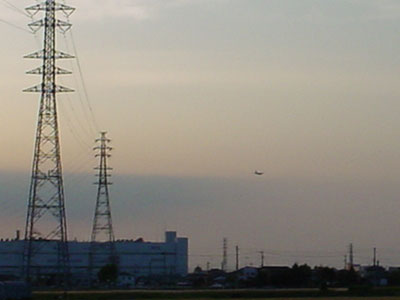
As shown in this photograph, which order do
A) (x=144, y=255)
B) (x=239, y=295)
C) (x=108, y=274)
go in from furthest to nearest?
(x=144, y=255), (x=108, y=274), (x=239, y=295)

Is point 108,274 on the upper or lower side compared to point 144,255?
lower

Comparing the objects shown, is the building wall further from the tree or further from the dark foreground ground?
the dark foreground ground

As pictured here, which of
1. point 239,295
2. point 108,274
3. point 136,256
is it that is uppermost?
point 136,256

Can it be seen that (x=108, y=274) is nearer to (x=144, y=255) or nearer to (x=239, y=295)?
(x=239, y=295)

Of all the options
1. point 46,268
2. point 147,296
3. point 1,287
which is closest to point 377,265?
point 46,268

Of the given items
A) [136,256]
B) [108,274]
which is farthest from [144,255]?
[108,274]

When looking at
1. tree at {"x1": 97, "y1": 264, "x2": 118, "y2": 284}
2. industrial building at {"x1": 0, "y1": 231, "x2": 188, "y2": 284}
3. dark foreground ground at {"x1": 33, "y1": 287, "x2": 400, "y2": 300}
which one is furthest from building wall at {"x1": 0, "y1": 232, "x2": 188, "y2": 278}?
dark foreground ground at {"x1": 33, "y1": 287, "x2": 400, "y2": 300}

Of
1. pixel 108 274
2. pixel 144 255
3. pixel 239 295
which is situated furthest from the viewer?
pixel 144 255

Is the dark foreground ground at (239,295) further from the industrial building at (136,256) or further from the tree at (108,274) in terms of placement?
the industrial building at (136,256)
